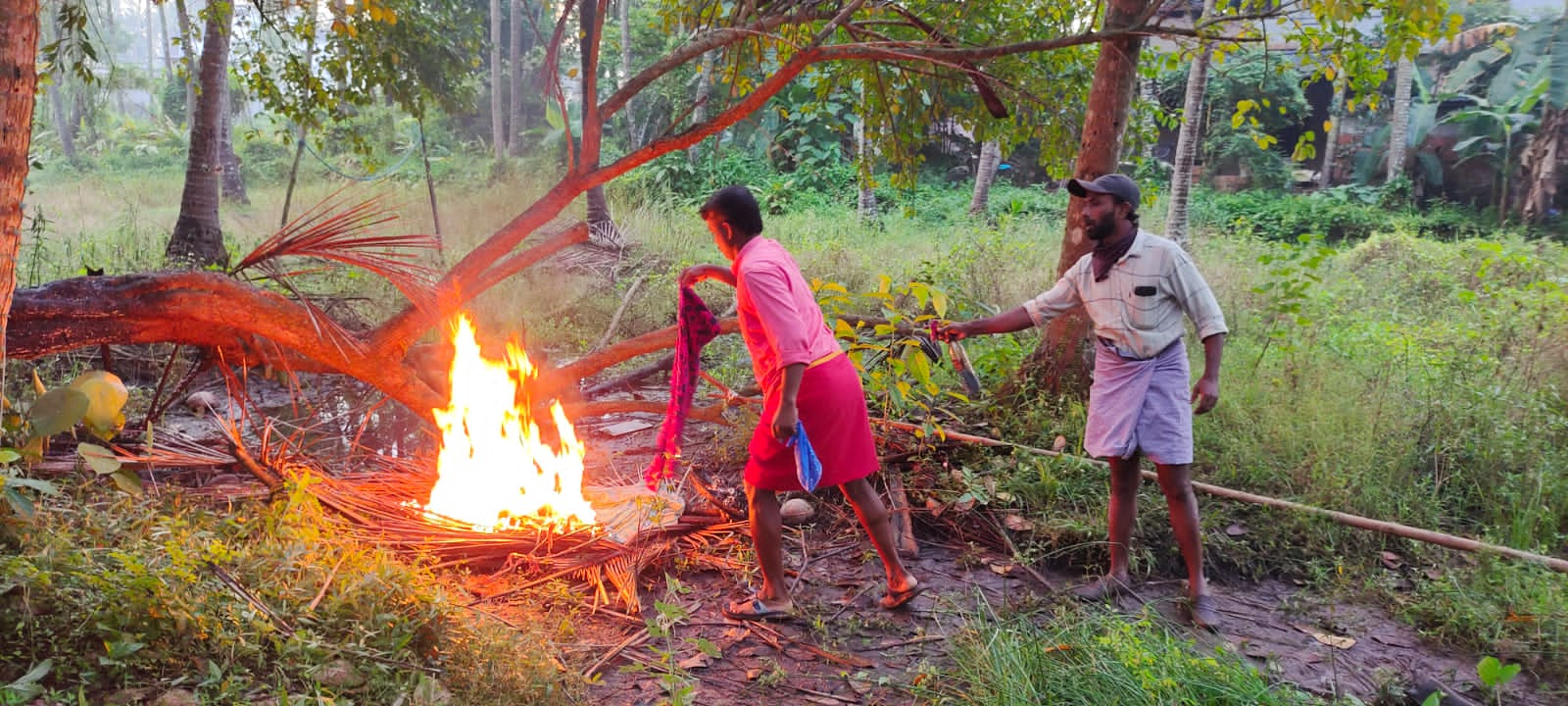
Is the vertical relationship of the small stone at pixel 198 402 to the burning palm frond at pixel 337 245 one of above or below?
below

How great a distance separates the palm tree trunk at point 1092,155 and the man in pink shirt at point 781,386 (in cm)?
252

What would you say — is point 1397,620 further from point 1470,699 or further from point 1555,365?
point 1555,365

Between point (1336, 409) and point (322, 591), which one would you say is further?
point (1336, 409)

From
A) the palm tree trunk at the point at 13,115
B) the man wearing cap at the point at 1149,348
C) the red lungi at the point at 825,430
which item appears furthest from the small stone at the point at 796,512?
the palm tree trunk at the point at 13,115

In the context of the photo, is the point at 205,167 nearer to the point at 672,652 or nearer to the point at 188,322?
the point at 188,322

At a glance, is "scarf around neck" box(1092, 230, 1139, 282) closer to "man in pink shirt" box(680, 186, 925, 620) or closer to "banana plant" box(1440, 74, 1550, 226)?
"man in pink shirt" box(680, 186, 925, 620)

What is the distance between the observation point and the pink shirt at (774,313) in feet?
10.9

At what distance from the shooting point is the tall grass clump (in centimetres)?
270

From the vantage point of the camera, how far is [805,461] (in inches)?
135

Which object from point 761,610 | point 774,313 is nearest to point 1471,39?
point 774,313

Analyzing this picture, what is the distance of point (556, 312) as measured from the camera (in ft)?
31.1

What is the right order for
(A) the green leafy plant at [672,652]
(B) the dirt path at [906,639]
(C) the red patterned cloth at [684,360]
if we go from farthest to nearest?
(C) the red patterned cloth at [684,360], (B) the dirt path at [906,639], (A) the green leafy plant at [672,652]

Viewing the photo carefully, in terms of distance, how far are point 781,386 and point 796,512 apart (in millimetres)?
1635

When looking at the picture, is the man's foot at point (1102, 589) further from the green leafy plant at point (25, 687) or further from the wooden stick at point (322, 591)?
the green leafy plant at point (25, 687)
